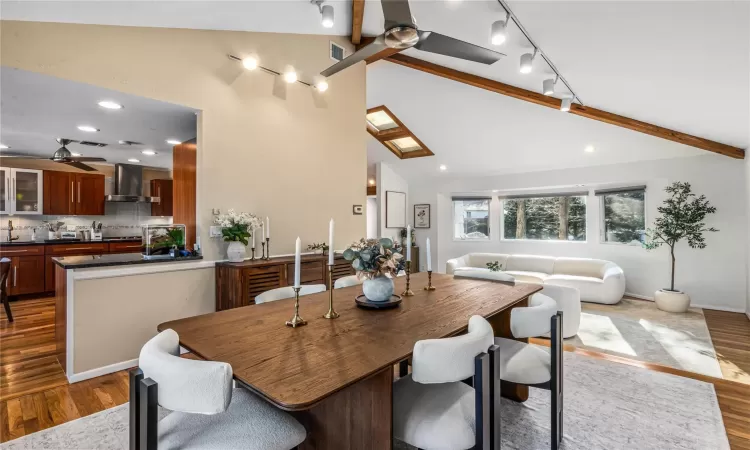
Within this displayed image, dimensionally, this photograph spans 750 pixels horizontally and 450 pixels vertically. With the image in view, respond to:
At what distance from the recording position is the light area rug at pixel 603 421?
1.96 meters

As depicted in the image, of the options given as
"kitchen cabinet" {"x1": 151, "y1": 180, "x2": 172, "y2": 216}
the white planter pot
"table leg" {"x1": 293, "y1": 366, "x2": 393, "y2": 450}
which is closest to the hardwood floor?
the white planter pot

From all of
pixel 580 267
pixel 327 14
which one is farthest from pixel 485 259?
pixel 327 14

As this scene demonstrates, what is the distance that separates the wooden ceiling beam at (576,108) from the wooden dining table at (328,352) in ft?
11.1

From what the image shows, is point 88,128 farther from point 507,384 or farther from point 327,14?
point 507,384

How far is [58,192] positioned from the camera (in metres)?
5.76

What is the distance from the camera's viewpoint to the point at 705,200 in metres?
5.03

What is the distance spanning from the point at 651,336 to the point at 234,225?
4.58m

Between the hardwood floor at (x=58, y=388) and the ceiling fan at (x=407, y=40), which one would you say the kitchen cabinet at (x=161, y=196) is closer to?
the hardwood floor at (x=58, y=388)

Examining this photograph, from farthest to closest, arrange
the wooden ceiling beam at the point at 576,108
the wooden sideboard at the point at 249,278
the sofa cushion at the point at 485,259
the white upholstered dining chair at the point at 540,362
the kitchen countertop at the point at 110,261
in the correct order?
the sofa cushion at the point at 485,259 → the wooden ceiling beam at the point at 576,108 → the wooden sideboard at the point at 249,278 → the kitchen countertop at the point at 110,261 → the white upholstered dining chair at the point at 540,362

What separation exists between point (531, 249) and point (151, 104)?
6.57 metres

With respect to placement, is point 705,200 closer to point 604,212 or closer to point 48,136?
point 604,212

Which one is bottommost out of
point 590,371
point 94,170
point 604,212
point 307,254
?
point 590,371

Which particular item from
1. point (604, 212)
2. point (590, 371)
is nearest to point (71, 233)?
point (590, 371)

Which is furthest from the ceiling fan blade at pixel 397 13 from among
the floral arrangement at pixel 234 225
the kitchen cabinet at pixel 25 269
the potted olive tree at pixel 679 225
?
the kitchen cabinet at pixel 25 269
